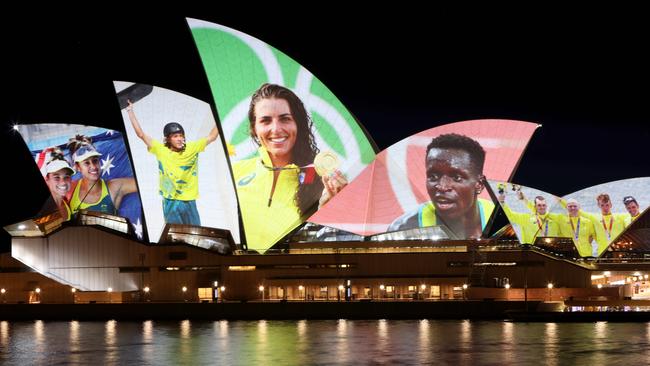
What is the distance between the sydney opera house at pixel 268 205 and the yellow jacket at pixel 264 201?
7 cm

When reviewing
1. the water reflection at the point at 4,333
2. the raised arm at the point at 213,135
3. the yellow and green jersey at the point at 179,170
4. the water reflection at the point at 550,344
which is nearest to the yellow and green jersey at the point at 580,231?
the water reflection at the point at 550,344

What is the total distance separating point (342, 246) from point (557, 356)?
24.4 metres

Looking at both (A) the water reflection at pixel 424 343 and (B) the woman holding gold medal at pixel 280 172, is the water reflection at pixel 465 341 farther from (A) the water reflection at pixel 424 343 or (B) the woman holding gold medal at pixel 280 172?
(B) the woman holding gold medal at pixel 280 172

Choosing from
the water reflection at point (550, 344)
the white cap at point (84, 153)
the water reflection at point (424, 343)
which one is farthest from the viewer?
the white cap at point (84, 153)

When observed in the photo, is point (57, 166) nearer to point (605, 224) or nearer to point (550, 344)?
point (605, 224)

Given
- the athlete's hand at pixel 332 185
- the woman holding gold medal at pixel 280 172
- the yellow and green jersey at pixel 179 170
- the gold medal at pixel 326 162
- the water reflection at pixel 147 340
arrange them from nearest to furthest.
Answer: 1. the water reflection at pixel 147 340
2. the woman holding gold medal at pixel 280 172
3. the gold medal at pixel 326 162
4. the athlete's hand at pixel 332 185
5. the yellow and green jersey at pixel 179 170

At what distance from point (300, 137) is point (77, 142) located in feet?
41.8

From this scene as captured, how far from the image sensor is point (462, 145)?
56.6 meters

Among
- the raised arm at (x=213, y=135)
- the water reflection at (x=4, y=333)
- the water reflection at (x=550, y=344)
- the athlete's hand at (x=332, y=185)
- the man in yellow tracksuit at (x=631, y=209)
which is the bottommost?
the water reflection at (x=550, y=344)

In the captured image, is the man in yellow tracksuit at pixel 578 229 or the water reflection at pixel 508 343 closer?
the water reflection at pixel 508 343

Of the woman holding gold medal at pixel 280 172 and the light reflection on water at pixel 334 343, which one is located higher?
the woman holding gold medal at pixel 280 172

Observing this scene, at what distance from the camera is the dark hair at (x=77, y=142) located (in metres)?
60.1

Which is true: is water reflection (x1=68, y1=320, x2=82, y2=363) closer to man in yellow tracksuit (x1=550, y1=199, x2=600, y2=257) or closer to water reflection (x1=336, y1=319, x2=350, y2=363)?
water reflection (x1=336, y1=319, x2=350, y2=363)

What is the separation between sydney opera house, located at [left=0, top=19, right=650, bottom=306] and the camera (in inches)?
2159
